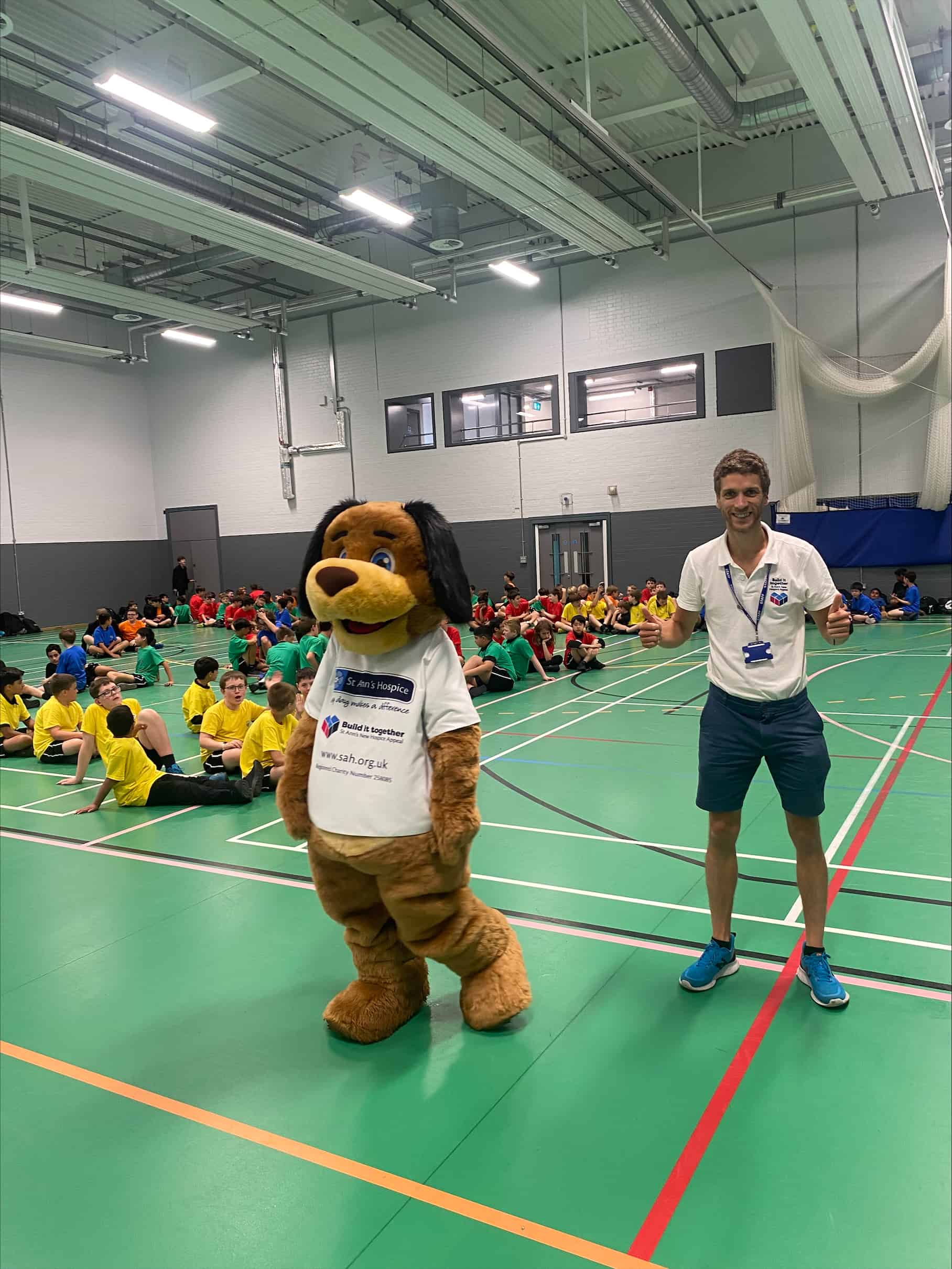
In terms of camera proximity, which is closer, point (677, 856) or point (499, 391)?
point (677, 856)

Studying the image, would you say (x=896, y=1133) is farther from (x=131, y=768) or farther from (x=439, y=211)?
(x=439, y=211)

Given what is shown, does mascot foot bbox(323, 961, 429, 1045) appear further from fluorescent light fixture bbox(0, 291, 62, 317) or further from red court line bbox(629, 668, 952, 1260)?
fluorescent light fixture bbox(0, 291, 62, 317)

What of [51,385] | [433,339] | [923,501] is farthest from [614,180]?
[51,385]

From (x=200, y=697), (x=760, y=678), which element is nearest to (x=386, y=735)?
(x=760, y=678)

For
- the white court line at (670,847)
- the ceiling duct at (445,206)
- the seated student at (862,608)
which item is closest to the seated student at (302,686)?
→ the white court line at (670,847)

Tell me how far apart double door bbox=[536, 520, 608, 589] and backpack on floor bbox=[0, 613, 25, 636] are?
639 inches

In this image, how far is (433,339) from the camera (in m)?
25.6

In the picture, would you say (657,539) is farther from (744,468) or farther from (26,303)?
(744,468)

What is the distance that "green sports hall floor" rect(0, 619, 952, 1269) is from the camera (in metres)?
2.68

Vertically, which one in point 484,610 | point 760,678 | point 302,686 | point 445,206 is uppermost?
point 445,206

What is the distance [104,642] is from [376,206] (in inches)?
428

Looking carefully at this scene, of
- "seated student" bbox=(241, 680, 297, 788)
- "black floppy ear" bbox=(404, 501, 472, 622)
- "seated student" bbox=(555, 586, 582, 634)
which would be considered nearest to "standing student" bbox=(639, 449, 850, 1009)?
"black floppy ear" bbox=(404, 501, 472, 622)

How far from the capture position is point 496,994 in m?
3.77

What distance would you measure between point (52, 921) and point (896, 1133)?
4.72 m
